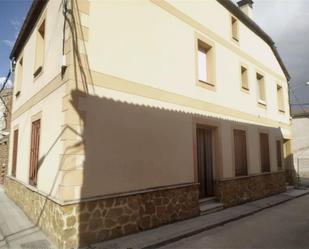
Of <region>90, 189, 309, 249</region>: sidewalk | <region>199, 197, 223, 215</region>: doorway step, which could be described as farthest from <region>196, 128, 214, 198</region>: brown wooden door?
<region>90, 189, 309, 249</region>: sidewalk

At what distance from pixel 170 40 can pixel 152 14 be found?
0.87 m

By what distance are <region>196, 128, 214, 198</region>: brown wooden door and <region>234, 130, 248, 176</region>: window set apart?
1.47 metres

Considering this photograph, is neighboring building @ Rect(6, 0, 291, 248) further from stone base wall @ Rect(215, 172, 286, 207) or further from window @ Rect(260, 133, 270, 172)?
window @ Rect(260, 133, 270, 172)

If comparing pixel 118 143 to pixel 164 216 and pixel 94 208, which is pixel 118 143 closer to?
pixel 94 208

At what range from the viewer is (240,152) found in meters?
10.8

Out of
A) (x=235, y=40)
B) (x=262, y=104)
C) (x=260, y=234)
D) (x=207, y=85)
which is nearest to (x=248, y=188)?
(x=262, y=104)

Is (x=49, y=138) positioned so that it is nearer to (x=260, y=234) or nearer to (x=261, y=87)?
(x=260, y=234)

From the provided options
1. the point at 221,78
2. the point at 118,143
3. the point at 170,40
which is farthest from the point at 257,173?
the point at 118,143

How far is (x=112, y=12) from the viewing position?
6406 mm

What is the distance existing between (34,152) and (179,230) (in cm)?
431

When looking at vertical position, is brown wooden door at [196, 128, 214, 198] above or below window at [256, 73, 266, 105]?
below

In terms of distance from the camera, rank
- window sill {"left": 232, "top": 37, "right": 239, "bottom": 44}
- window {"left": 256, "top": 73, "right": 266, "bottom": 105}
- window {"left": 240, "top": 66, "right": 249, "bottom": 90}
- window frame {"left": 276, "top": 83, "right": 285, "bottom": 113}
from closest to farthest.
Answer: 1. window sill {"left": 232, "top": 37, "right": 239, "bottom": 44}
2. window {"left": 240, "top": 66, "right": 249, "bottom": 90}
3. window {"left": 256, "top": 73, "right": 266, "bottom": 105}
4. window frame {"left": 276, "top": 83, "right": 285, "bottom": 113}

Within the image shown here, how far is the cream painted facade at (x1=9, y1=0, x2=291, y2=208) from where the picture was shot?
18.5 feet

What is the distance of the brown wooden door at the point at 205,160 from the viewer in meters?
9.14
